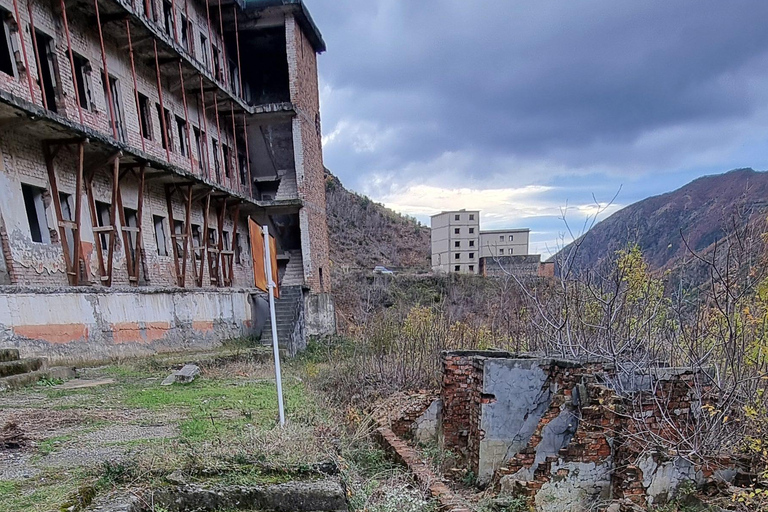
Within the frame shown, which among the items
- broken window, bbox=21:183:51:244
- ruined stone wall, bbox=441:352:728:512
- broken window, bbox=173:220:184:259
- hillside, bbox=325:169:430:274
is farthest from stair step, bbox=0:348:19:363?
hillside, bbox=325:169:430:274

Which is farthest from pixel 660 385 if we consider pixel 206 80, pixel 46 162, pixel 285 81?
pixel 285 81

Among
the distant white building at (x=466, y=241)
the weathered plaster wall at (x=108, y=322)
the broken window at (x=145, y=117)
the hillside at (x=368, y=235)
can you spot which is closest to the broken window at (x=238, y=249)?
the weathered plaster wall at (x=108, y=322)

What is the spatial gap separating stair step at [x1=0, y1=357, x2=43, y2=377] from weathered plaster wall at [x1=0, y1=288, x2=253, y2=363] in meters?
0.29

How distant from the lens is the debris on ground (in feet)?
11.1

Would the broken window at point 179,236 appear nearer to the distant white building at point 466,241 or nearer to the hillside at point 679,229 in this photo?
the hillside at point 679,229

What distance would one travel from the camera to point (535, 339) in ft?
31.0

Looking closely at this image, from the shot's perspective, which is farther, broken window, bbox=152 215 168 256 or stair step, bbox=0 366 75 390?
broken window, bbox=152 215 168 256

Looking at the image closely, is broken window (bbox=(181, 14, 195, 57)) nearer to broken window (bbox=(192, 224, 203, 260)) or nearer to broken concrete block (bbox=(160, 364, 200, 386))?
broken window (bbox=(192, 224, 203, 260))

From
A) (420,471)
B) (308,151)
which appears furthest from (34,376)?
(308,151)

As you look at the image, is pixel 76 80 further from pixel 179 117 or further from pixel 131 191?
pixel 179 117

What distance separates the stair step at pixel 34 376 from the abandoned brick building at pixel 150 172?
658 millimetres

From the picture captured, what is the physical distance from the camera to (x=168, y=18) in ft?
43.0

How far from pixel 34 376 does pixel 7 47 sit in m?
6.60

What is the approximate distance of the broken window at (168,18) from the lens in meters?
12.9
